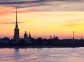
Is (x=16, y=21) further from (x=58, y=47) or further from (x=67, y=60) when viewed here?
(x=67, y=60)

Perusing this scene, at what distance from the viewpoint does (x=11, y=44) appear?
113625mm

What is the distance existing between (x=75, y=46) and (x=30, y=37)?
409 inches

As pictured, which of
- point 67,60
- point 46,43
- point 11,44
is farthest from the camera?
point 46,43

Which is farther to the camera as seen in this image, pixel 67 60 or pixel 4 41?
pixel 4 41

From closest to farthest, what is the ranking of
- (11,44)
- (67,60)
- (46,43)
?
(67,60) → (11,44) → (46,43)

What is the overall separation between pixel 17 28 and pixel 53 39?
538 inches

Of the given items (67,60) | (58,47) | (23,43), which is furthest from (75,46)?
(67,60)

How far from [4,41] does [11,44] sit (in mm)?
6314

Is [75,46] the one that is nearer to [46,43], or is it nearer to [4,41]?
[46,43]

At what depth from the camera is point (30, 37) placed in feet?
409

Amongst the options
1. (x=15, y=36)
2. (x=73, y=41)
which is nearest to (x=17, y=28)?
(x=15, y=36)

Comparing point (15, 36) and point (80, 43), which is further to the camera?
point (80, 43)

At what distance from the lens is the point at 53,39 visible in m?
127

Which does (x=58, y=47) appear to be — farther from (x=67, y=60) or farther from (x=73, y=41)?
(x=67, y=60)
